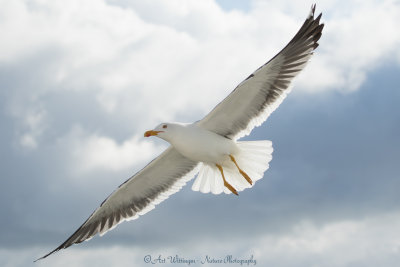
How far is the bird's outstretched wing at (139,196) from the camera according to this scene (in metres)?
13.1

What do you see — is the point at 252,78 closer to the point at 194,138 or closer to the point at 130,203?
the point at 194,138

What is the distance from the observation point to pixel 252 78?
11359mm

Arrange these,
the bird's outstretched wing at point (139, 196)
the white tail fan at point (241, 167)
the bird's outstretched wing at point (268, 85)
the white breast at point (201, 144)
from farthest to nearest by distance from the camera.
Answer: the bird's outstretched wing at point (139, 196)
the white tail fan at point (241, 167)
the white breast at point (201, 144)
the bird's outstretched wing at point (268, 85)

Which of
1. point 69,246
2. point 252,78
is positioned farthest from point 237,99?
point 69,246

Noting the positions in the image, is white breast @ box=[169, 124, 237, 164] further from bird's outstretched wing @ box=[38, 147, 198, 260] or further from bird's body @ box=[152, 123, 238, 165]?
bird's outstretched wing @ box=[38, 147, 198, 260]

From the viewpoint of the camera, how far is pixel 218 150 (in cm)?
1183

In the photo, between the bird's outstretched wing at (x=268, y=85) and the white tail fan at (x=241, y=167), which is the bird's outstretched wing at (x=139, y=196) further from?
the bird's outstretched wing at (x=268, y=85)

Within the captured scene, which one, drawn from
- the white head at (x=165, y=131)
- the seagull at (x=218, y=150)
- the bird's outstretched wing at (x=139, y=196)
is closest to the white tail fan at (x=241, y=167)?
the seagull at (x=218, y=150)

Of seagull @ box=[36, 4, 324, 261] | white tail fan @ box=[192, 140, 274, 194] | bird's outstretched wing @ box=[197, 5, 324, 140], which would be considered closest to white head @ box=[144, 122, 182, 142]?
seagull @ box=[36, 4, 324, 261]

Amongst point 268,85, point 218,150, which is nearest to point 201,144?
point 218,150

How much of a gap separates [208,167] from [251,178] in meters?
0.99

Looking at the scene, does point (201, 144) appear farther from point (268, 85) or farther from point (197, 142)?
point (268, 85)

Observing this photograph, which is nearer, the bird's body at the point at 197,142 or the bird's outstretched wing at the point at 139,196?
the bird's body at the point at 197,142

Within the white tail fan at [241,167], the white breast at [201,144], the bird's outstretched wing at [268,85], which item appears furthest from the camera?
the white tail fan at [241,167]
